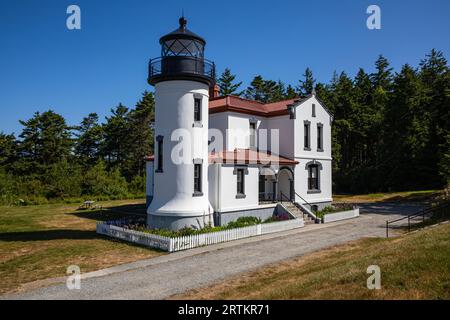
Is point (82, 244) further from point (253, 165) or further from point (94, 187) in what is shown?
point (94, 187)

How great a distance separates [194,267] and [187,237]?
323cm

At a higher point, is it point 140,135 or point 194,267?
point 140,135

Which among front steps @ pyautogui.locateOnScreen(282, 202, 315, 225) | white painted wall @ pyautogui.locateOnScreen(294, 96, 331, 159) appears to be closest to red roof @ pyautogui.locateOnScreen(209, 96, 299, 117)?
white painted wall @ pyautogui.locateOnScreen(294, 96, 331, 159)

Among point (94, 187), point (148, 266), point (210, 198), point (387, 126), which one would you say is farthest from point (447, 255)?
point (387, 126)

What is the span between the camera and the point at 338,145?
56750 mm

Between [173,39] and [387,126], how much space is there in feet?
142

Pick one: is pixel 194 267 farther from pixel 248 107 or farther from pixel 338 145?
pixel 338 145

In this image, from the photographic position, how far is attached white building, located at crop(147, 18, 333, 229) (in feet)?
62.2

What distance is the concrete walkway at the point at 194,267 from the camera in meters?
10.5

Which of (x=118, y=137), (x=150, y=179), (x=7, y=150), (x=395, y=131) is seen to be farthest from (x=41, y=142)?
(x=395, y=131)

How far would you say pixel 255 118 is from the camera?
2659 centimetres

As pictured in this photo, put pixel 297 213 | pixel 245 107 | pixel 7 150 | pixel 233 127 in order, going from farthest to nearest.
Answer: pixel 7 150
pixel 245 107
pixel 233 127
pixel 297 213

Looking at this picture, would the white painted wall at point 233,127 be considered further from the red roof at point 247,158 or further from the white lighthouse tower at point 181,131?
the white lighthouse tower at point 181,131

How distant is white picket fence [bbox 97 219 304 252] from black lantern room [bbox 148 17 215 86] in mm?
8752
